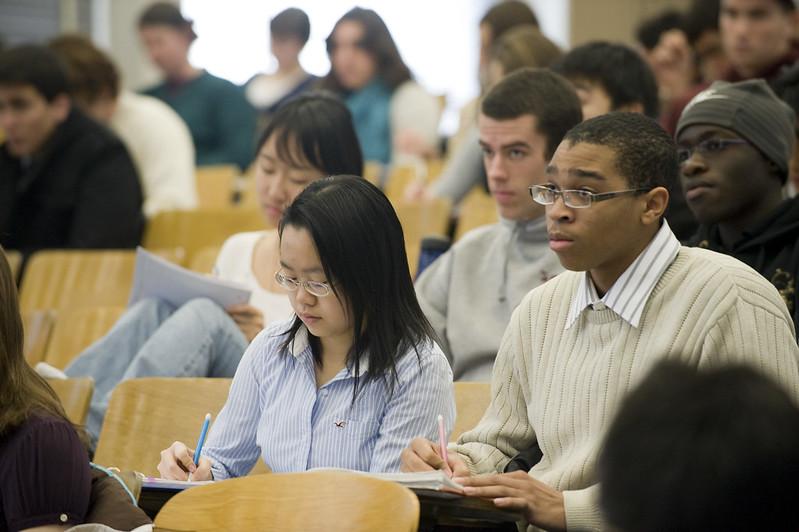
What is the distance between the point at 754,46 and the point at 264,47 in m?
5.95

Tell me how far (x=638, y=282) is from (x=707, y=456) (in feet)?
3.89

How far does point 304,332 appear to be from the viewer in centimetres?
264

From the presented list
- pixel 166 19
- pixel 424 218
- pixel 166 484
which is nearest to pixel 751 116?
pixel 166 484

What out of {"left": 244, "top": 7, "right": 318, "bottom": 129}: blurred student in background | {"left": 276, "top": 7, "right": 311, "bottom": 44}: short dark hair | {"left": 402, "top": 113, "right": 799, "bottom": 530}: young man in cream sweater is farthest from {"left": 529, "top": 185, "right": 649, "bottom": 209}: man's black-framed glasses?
{"left": 276, "top": 7, "right": 311, "bottom": 44}: short dark hair

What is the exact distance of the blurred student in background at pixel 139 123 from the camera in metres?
5.84

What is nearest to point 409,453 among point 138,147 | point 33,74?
point 33,74

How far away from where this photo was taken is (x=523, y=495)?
223cm

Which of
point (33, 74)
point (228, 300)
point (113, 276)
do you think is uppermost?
point (33, 74)

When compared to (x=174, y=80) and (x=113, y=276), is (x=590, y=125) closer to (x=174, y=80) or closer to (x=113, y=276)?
(x=113, y=276)

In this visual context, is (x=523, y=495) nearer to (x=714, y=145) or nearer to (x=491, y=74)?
(x=714, y=145)

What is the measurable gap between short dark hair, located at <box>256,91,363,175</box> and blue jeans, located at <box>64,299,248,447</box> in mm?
519

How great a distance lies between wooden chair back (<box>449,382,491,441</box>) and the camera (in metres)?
2.83

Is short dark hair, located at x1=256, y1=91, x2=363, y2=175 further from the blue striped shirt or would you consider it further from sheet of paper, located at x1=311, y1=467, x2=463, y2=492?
sheet of paper, located at x1=311, y1=467, x2=463, y2=492

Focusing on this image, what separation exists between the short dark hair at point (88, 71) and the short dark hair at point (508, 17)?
6.02 feet
